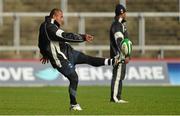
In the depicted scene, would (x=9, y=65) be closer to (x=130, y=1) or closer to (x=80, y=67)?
(x=80, y=67)

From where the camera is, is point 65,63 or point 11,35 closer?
point 65,63

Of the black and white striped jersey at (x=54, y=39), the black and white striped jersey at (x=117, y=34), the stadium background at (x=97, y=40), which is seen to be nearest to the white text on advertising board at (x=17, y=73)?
the stadium background at (x=97, y=40)

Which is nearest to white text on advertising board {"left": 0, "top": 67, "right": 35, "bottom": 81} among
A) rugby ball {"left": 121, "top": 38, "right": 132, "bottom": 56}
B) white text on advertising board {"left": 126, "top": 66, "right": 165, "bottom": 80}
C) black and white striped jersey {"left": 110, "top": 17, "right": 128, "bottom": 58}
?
white text on advertising board {"left": 126, "top": 66, "right": 165, "bottom": 80}

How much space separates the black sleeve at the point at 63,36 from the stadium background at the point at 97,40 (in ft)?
32.9

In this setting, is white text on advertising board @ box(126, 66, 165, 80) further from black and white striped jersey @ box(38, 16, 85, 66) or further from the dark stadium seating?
black and white striped jersey @ box(38, 16, 85, 66)

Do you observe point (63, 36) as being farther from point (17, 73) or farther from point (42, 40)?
point (17, 73)

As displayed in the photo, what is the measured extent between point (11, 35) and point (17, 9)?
2.76 meters

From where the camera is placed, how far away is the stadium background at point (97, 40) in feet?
91.4

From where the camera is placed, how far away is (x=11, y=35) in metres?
33.8

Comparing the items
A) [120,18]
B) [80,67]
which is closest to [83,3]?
[80,67]

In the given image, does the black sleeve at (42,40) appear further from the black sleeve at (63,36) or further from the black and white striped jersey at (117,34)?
the black and white striped jersey at (117,34)

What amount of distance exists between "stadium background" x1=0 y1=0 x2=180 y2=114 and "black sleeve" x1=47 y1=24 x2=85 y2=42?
1003 centimetres

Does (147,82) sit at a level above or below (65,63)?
below

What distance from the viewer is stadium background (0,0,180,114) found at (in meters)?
27.8
